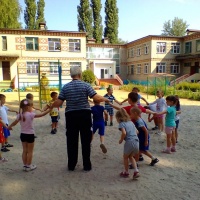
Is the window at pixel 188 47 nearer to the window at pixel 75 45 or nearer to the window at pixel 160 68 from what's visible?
the window at pixel 160 68

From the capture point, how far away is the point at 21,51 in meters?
26.5

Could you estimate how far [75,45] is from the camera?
92.9 ft

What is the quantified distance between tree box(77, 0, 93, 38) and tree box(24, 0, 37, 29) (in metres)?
8.74

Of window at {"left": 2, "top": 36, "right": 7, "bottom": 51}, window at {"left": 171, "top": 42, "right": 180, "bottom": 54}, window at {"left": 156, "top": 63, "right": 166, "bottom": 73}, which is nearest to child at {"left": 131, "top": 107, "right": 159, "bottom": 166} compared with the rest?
window at {"left": 2, "top": 36, "right": 7, "bottom": 51}

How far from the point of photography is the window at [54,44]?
27.4m

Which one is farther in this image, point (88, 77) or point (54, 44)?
point (54, 44)

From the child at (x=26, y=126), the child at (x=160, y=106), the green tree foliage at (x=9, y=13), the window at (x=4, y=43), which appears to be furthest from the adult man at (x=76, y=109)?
the window at (x=4, y=43)

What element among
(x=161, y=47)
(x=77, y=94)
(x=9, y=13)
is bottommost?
(x=77, y=94)

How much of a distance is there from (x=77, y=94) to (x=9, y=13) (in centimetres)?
2480

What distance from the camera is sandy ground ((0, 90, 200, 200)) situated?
3.13 m

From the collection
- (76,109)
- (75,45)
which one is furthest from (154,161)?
(75,45)

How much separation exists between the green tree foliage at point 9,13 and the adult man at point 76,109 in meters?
24.1

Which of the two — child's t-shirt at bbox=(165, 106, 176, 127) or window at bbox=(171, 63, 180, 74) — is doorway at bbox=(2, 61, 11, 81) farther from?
child's t-shirt at bbox=(165, 106, 176, 127)

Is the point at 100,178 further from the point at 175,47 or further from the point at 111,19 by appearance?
the point at 111,19
